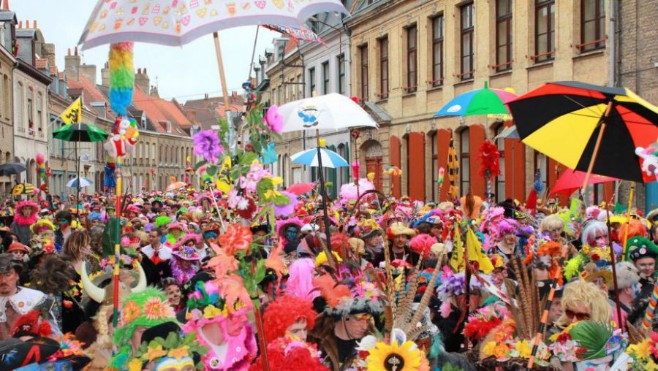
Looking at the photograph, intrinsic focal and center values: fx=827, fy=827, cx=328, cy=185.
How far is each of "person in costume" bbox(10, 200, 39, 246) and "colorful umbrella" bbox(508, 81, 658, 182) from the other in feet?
30.8

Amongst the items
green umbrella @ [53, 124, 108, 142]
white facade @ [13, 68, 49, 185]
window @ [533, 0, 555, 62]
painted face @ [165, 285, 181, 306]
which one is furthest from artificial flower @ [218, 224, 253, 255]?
white facade @ [13, 68, 49, 185]

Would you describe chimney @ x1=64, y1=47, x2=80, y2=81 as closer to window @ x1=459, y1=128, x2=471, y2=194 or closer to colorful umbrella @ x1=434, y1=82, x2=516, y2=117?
window @ x1=459, y1=128, x2=471, y2=194

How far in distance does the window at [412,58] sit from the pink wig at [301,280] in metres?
20.2

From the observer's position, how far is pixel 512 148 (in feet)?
63.4

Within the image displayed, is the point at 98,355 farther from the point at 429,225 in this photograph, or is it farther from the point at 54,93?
the point at 54,93

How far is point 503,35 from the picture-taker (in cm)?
2077

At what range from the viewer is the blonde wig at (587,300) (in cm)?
483

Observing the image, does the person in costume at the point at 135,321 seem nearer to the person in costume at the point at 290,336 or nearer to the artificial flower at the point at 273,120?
the person in costume at the point at 290,336

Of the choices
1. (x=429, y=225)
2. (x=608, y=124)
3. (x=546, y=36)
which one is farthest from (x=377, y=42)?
(x=608, y=124)

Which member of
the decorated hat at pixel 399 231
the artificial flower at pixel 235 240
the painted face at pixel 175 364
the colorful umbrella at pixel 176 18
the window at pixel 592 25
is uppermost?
the window at pixel 592 25

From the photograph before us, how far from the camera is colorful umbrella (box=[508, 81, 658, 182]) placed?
4871mm

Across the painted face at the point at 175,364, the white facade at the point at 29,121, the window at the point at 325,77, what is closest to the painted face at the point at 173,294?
the painted face at the point at 175,364

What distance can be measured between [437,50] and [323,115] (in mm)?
16688

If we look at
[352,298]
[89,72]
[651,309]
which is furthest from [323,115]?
[89,72]
